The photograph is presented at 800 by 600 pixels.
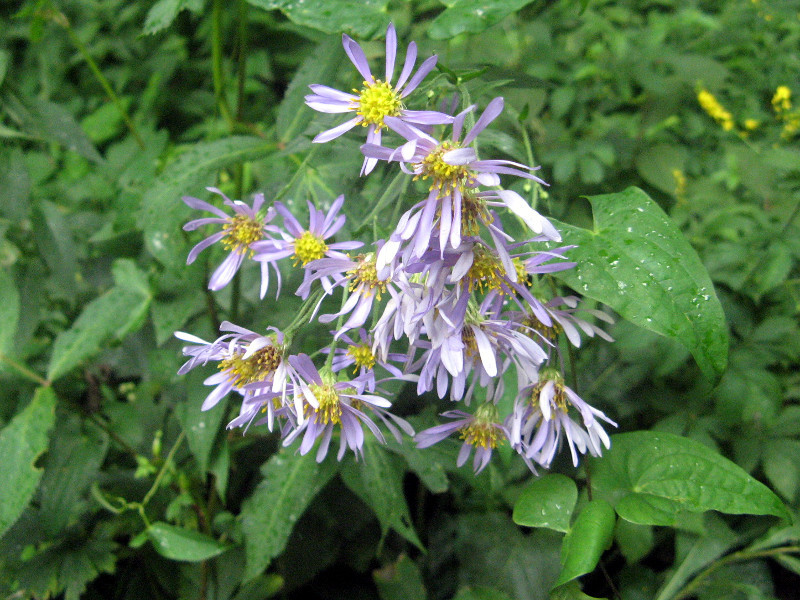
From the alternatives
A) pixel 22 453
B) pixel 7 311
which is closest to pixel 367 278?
pixel 22 453

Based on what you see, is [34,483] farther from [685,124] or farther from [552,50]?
[685,124]

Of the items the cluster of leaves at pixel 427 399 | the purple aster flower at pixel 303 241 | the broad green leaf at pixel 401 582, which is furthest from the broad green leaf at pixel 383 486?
the purple aster flower at pixel 303 241

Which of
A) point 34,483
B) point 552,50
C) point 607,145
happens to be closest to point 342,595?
point 34,483

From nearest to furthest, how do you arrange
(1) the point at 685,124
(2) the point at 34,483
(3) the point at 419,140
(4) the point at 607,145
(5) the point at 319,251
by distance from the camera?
1. (3) the point at 419,140
2. (5) the point at 319,251
3. (2) the point at 34,483
4. (4) the point at 607,145
5. (1) the point at 685,124

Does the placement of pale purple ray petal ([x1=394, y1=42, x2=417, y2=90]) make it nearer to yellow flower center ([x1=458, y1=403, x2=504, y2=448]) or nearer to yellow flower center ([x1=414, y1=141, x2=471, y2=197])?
yellow flower center ([x1=414, y1=141, x2=471, y2=197])

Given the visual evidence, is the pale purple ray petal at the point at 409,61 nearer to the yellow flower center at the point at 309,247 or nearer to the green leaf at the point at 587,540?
the yellow flower center at the point at 309,247

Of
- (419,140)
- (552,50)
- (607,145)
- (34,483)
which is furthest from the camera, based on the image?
(552,50)

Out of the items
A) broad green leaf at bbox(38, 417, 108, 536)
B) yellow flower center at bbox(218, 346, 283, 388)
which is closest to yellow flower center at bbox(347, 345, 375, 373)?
yellow flower center at bbox(218, 346, 283, 388)
